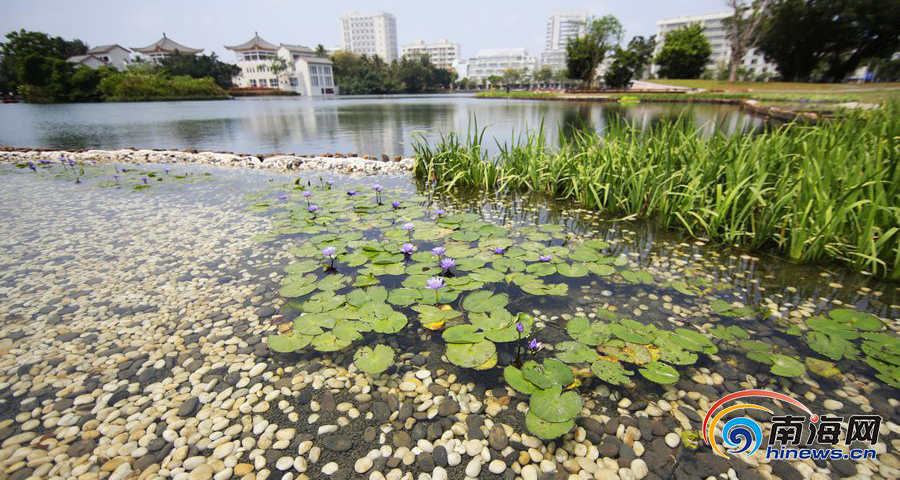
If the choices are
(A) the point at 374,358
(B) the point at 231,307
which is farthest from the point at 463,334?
(B) the point at 231,307

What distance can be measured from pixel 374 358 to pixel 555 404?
2.79 ft

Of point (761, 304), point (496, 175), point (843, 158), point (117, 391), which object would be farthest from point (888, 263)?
point (117, 391)

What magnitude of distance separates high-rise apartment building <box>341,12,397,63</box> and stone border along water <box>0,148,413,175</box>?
4966 inches

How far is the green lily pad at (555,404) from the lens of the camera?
1416 millimetres

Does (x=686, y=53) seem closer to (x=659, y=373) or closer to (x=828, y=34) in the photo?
(x=828, y=34)

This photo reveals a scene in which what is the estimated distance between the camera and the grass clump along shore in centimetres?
263

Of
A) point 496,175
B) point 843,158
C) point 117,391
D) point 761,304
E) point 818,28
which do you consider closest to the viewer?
point 117,391

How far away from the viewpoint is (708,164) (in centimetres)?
354

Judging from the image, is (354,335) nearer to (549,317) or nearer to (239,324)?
(239,324)

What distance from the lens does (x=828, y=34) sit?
28922 mm

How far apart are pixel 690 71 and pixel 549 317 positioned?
167 ft

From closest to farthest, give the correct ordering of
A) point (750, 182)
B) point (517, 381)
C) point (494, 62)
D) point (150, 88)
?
point (517, 381), point (750, 182), point (150, 88), point (494, 62)

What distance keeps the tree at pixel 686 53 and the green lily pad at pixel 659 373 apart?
161ft

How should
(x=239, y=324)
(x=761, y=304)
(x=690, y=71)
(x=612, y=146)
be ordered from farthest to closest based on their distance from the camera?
(x=690, y=71), (x=612, y=146), (x=761, y=304), (x=239, y=324)
